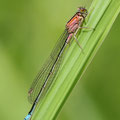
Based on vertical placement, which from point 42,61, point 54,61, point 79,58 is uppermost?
point 79,58

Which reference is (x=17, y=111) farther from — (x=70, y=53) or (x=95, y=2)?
(x=95, y=2)

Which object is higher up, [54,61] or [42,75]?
[54,61]

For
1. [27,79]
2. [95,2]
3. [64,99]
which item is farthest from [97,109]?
[95,2]

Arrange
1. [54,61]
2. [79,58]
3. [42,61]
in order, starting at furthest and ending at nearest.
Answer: [42,61] < [54,61] < [79,58]

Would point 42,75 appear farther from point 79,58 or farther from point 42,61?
point 79,58

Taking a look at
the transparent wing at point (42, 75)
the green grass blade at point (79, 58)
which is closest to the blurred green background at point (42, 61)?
the transparent wing at point (42, 75)

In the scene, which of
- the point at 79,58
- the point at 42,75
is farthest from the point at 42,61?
the point at 79,58

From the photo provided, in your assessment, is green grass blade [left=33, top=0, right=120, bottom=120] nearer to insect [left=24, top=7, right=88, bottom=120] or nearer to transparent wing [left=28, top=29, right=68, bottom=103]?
insect [left=24, top=7, right=88, bottom=120]

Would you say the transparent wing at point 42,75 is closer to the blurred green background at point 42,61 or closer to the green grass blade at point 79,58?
the blurred green background at point 42,61
